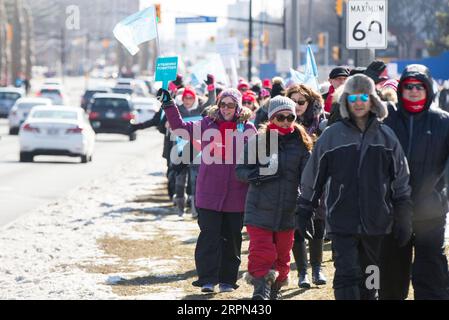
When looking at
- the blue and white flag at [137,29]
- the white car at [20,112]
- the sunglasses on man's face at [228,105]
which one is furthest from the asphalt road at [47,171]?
the sunglasses on man's face at [228,105]

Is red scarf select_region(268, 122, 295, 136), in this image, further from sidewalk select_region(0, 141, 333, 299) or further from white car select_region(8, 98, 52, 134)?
white car select_region(8, 98, 52, 134)

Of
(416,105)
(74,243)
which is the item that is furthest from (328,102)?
(416,105)

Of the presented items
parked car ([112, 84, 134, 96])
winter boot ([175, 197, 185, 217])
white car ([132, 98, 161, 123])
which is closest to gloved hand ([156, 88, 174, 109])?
winter boot ([175, 197, 185, 217])

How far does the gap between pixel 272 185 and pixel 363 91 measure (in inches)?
63.1

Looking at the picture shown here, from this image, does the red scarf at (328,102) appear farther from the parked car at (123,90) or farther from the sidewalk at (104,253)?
the parked car at (123,90)

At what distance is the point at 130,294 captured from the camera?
10.6 meters

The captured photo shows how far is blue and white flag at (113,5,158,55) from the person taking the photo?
13227mm

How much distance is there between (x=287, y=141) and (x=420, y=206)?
4.89 feet

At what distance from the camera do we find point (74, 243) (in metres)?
14.3

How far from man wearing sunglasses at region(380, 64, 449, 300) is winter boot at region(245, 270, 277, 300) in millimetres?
1238

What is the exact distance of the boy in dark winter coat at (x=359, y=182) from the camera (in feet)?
26.3

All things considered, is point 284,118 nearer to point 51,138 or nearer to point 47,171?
point 47,171

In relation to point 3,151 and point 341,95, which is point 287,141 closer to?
point 341,95
